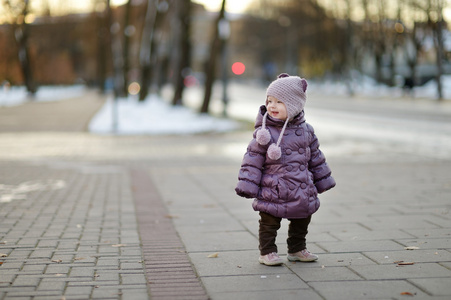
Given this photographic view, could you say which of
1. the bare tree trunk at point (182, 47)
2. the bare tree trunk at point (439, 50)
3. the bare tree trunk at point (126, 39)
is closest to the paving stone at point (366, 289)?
the bare tree trunk at point (182, 47)

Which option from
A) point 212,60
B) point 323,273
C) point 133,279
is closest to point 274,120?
point 323,273

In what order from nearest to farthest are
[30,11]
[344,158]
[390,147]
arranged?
1. [344,158]
2. [390,147]
3. [30,11]

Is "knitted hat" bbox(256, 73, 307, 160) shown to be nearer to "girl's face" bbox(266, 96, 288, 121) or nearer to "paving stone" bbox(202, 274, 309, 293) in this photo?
"girl's face" bbox(266, 96, 288, 121)

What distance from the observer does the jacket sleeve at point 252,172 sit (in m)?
5.10

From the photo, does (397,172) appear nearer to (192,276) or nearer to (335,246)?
(335,246)

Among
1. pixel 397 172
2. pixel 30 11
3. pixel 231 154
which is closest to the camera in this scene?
pixel 397 172

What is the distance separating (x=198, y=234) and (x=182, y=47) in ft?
77.6

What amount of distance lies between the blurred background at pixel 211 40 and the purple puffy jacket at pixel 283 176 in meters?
19.4

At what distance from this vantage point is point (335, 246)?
236 inches

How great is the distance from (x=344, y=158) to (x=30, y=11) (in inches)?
1743

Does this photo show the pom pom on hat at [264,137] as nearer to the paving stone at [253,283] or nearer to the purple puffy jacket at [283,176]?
the purple puffy jacket at [283,176]

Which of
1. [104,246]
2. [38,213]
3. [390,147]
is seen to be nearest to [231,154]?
[390,147]

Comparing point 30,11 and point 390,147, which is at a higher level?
point 30,11

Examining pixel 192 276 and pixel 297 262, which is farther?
pixel 297 262
